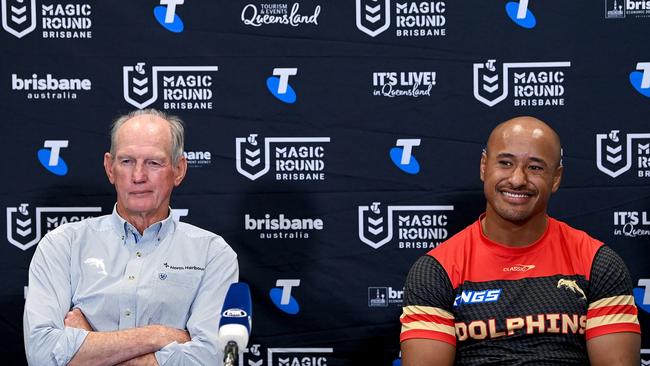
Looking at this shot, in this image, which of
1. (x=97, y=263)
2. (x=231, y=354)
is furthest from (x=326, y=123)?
(x=231, y=354)

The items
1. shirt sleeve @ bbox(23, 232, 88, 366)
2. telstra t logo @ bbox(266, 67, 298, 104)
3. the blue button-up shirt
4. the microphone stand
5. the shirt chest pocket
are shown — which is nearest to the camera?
the microphone stand

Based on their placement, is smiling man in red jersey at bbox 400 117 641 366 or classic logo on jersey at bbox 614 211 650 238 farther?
classic logo on jersey at bbox 614 211 650 238

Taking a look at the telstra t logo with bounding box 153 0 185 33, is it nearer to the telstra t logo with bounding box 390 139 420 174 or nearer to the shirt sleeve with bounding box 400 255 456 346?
the telstra t logo with bounding box 390 139 420 174

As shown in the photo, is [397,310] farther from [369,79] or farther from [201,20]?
[201,20]

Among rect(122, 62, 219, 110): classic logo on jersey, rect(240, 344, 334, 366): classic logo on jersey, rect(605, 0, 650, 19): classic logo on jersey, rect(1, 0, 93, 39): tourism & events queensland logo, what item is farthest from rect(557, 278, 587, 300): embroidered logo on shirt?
rect(1, 0, 93, 39): tourism & events queensland logo

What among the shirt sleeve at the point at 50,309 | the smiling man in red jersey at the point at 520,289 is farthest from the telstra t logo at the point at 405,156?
the shirt sleeve at the point at 50,309

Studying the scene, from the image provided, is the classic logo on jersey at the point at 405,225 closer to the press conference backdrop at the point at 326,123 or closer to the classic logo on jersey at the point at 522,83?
the press conference backdrop at the point at 326,123

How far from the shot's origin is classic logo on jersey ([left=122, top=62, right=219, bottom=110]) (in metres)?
3.96

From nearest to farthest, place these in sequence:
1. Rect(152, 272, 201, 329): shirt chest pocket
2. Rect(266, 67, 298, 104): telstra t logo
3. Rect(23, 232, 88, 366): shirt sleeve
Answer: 1. Rect(23, 232, 88, 366): shirt sleeve
2. Rect(152, 272, 201, 329): shirt chest pocket
3. Rect(266, 67, 298, 104): telstra t logo

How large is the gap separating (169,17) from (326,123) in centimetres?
89

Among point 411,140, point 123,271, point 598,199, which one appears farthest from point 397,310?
point 123,271

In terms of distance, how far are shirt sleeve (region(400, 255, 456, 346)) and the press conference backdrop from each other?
0.76m

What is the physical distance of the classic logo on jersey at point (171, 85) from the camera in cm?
396

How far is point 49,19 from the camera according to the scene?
3992mm
